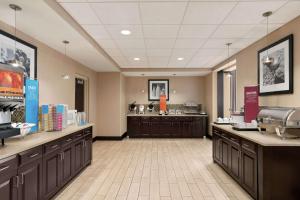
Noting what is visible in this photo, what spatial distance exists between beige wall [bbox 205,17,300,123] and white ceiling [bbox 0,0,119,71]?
11.0 feet

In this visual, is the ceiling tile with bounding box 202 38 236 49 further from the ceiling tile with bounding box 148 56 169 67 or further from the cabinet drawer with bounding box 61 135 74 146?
the cabinet drawer with bounding box 61 135 74 146

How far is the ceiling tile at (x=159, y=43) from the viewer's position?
477 centimetres

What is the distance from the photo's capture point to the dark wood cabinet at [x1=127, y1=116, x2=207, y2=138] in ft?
29.3

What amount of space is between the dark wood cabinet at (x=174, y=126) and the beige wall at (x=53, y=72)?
11.9ft

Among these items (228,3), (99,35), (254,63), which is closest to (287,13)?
(228,3)

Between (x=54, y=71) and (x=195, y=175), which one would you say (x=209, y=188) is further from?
(x=54, y=71)

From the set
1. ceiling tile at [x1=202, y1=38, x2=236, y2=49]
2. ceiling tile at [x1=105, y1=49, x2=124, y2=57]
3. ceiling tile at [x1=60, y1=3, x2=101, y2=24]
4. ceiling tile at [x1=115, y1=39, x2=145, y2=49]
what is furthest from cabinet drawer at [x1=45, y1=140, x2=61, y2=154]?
ceiling tile at [x1=202, y1=38, x2=236, y2=49]

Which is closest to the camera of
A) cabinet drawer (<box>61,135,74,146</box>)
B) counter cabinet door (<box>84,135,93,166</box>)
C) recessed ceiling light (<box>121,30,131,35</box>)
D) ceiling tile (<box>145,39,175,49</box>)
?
cabinet drawer (<box>61,135,74,146</box>)

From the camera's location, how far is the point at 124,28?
400 cm

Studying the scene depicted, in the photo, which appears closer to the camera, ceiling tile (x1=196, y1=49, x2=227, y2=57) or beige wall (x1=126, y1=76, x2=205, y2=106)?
ceiling tile (x1=196, y1=49, x2=227, y2=57)

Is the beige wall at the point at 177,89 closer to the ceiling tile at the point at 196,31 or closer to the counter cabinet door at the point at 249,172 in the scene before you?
the ceiling tile at the point at 196,31

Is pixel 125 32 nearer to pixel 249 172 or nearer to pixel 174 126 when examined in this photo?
pixel 249 172

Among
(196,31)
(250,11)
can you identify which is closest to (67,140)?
(196,31)

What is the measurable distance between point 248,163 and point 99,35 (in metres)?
3.51
